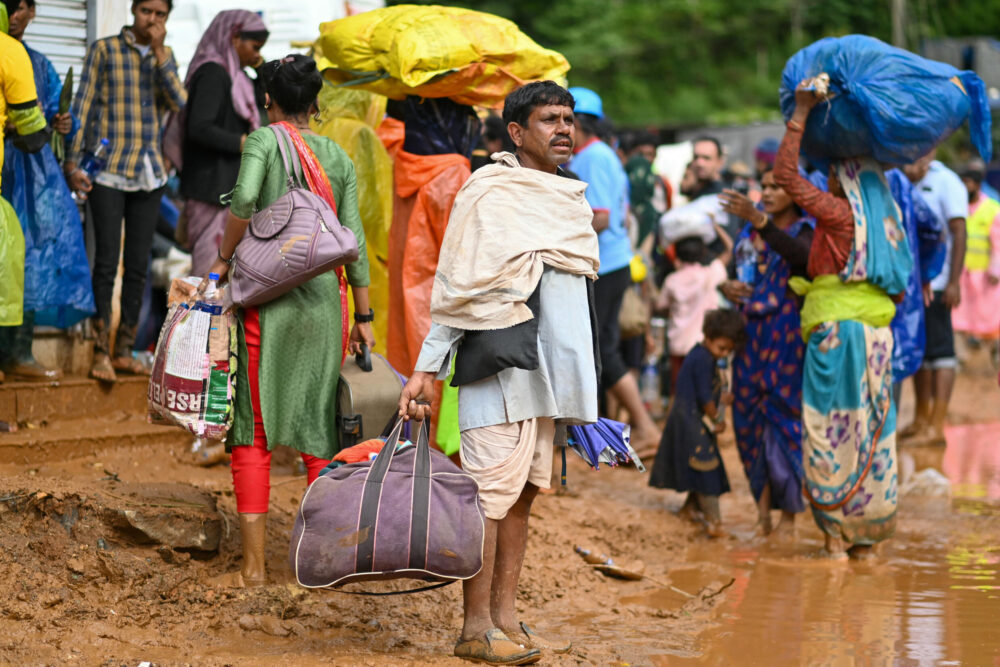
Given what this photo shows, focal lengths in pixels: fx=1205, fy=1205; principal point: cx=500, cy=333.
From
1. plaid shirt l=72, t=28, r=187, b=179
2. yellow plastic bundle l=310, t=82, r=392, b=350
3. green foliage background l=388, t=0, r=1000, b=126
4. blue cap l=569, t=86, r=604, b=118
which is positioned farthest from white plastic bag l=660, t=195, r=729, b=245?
green foliage background l=388, t=0, r=1000, b=126

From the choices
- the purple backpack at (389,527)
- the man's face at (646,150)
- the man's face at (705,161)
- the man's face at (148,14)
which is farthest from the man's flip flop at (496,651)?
the man's face at (646,150)

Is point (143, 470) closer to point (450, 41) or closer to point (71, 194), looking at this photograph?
point (71, 194)

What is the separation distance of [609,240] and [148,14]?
3072 millimetres

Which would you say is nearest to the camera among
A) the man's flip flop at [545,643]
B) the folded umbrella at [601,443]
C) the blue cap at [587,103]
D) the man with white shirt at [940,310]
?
the man's flip flop at [545,643]

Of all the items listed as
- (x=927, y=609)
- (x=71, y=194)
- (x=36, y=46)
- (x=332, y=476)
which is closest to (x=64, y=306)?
(x=71, y=194)

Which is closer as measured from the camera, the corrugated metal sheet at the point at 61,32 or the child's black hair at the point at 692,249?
the corrugated metal sheet at the point at 61,32

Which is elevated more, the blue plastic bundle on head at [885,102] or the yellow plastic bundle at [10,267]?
the blue plastic bundle on head at [885,102]

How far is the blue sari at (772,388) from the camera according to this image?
6422 mm

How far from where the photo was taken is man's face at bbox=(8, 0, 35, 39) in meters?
5.70

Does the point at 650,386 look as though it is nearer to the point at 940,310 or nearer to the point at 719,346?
the point at 940,310

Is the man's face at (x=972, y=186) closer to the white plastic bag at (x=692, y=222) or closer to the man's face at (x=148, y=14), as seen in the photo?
the white plastic bag at (x=692, y=222)

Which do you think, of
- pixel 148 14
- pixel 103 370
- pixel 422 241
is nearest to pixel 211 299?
pixel 422 241

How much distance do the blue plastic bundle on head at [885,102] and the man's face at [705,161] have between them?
11.5 ft

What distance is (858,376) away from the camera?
19.8 ft
